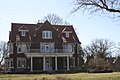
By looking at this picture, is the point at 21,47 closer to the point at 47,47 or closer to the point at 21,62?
the point at 21,62

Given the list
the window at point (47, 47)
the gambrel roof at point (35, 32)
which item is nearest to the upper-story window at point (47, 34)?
the gambrel roof at point (35, 32)

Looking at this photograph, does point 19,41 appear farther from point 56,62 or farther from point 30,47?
point 56,62

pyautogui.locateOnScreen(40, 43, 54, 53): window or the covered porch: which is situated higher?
pyautogui.locateOnScreen(40, 43, 54, 53): window

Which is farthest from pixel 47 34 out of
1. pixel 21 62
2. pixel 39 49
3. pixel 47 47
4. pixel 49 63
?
pixel 21 62

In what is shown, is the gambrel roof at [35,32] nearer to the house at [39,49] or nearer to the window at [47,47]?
the house at [39,49]

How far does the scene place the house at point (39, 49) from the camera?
64.5 m

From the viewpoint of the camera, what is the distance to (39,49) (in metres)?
65.2

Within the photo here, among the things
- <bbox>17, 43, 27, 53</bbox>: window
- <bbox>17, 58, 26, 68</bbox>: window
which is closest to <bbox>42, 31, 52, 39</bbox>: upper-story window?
<bbox>17, 43, 27, 53</bbox>: window

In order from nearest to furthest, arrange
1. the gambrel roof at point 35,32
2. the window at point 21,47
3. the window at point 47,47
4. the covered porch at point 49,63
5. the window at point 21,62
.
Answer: the covered porch at point 49,63
the window at point 21,62
the window at point 21,47
the window at point 47,47
the gambrel roof at point 35,32

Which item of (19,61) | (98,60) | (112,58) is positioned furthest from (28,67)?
(112,58)

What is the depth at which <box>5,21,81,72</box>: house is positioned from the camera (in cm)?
6450

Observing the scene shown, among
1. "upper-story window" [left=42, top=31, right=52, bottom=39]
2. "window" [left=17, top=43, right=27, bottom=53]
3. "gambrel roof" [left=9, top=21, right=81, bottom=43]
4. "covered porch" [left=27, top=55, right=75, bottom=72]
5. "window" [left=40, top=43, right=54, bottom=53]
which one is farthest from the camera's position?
"upper-story window" [left=42, top=31, right=52, bottom=39]

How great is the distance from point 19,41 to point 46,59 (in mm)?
7021

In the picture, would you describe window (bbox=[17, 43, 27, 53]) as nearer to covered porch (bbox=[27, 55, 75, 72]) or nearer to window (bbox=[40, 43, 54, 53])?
covered porch (bbox=[27, 55, 75, 72])
